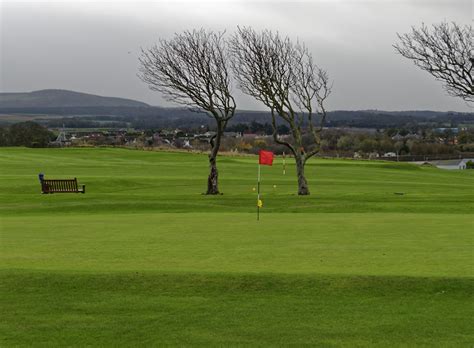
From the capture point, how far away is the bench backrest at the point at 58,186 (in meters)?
41.3

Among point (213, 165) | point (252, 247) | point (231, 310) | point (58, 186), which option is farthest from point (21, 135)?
point (231, 310)

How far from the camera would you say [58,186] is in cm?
4225

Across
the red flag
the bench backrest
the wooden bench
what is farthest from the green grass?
the bench backrest

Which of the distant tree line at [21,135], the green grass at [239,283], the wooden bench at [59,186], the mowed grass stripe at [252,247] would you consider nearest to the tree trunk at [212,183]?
the wooden bench at [59,186]

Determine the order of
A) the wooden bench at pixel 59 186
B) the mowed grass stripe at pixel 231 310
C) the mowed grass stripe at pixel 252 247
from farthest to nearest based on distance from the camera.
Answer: the wooden bench at pixel 59 186 → the mowed grass stripe at pixel 252 247 → the mowed grass stripe at pixel 231 310

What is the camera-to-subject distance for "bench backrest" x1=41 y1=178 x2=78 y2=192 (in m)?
41.3

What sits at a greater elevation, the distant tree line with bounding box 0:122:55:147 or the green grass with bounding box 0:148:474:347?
the green grass with bounding box 0:148:474:347

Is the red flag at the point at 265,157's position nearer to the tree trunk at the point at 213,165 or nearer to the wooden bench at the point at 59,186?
the tree trunk at the point at 213,165

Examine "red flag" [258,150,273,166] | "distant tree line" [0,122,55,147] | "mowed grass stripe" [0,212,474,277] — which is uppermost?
"red flag" [258,150,273,166]

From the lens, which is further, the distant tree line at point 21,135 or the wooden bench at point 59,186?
the distant tree line at point 21,135

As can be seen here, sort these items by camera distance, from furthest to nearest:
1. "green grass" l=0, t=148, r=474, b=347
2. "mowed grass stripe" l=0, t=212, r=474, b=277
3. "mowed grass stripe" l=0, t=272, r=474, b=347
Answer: "mowed grass stripe" l=0, t=212, r=474, b=277 → "green grass" l=0, t=148, r=474, b=347 → "mowed grass stripe" l=0, t=272, r=474, b=347

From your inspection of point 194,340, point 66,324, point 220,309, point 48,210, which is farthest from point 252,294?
point 48,210

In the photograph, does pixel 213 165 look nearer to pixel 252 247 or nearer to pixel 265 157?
pixel 265 157

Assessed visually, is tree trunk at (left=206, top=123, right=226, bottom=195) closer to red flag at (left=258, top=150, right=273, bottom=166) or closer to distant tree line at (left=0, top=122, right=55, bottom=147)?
red flag at (left=258, top=150, right=273, bottom=166)
